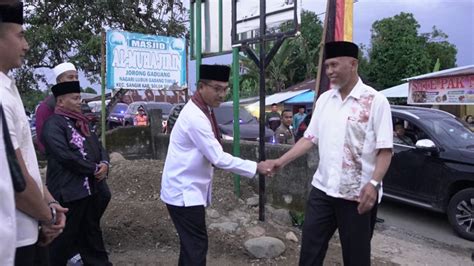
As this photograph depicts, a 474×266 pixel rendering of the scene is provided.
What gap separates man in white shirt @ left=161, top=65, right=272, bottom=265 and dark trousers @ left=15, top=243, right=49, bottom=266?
3.89ft

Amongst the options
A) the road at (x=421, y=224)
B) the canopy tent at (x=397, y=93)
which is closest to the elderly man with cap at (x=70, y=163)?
the road at (x=421, y=224)

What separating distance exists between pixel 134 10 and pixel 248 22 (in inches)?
309

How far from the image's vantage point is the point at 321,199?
3404 millimetres

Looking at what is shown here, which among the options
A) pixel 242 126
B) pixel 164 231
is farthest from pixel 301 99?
pixel 164 231

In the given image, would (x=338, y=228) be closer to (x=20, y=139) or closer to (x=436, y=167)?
(x=20, y=139)

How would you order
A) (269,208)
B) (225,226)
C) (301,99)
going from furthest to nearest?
(301,99) → (269,208) → (225,226)

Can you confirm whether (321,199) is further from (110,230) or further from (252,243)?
(110,230)

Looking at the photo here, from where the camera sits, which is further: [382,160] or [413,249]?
[413,249]

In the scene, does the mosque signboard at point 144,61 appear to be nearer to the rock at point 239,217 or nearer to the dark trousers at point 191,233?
the rock at point 239,217

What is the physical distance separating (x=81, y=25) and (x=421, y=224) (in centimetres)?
961

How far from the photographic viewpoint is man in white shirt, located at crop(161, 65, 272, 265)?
3350 mm

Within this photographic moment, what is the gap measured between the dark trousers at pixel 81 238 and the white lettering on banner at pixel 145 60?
4.03m

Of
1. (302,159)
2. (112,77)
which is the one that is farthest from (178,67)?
(302,159)

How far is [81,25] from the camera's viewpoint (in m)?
12.5
